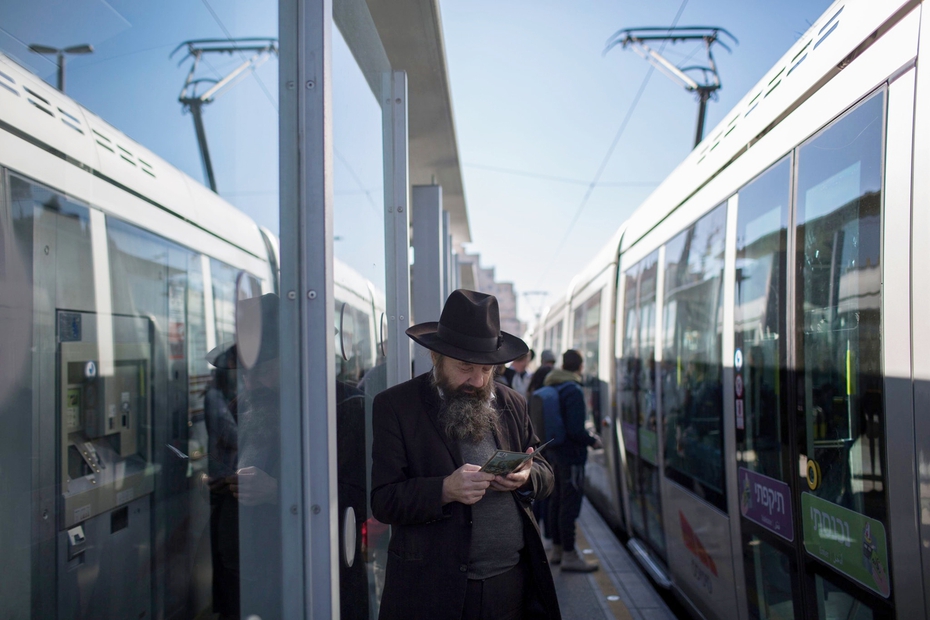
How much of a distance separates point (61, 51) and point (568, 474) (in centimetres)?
495

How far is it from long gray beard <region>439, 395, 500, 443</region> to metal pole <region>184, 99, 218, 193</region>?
1.03 m

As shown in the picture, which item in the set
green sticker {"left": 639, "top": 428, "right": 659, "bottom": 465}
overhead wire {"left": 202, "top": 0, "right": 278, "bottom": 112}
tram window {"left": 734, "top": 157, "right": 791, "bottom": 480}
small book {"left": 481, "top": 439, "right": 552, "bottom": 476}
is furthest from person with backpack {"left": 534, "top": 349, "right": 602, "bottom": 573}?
overhead wire {"left": 202, "top": 0, "right": 278, "bottom": 112}

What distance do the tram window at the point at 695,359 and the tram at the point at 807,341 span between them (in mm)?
20

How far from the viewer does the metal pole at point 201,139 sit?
215cm

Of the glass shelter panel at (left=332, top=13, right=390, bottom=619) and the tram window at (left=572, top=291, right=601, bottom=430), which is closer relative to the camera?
the glass shelter panel at (left=332, top=13, right=390, bottom=619)

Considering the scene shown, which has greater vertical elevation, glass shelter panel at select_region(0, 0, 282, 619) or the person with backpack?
glass shelter panel at select_region(0, 0, 282, 619)

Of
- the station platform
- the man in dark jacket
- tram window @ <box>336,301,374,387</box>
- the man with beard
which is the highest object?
tram window @ <box>336,301,374,387</box>

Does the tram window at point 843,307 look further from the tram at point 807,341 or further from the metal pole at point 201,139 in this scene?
the metal pole at point 201,139

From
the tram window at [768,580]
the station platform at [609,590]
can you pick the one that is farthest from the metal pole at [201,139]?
the station platform at [609,590]

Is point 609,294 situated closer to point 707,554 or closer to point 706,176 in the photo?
point 706,176

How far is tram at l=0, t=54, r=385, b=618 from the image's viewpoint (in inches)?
73.2

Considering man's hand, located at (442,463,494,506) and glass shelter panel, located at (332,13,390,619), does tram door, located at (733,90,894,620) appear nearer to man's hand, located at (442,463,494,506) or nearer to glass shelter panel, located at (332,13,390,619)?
man's hand, located at (442,463,494,506)

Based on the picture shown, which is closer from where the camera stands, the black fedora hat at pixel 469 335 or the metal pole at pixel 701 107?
the black fedora hat at pixel 469 335

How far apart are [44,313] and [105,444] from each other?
1026 millimetres
